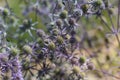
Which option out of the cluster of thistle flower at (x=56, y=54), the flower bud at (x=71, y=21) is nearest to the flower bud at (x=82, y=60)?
the cluster of thistle flower at (x=56, y=54)

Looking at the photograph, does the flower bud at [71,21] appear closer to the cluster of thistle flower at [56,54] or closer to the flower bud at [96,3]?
the cluster of thistle flower at [56,54]

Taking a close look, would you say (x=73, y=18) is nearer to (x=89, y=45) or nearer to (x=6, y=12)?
(x=6, y=12)

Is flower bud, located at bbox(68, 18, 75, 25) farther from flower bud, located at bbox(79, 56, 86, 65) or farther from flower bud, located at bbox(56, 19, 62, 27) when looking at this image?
flower bud, located at bbox(79, 56, 86, 65)

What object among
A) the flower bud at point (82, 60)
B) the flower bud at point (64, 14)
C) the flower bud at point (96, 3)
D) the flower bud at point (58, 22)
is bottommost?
the flower bud at point (82, 60)

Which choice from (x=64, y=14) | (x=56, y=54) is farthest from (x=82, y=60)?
(x=64, y=14)

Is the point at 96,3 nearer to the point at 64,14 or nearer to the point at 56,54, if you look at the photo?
the point at 64,14

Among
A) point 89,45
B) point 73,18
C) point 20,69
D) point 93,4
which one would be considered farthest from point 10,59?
point 89,45

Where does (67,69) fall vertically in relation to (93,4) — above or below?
below

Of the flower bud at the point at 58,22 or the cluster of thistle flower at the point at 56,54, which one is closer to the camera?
the cluster of thistle flower at the point at 56,54
